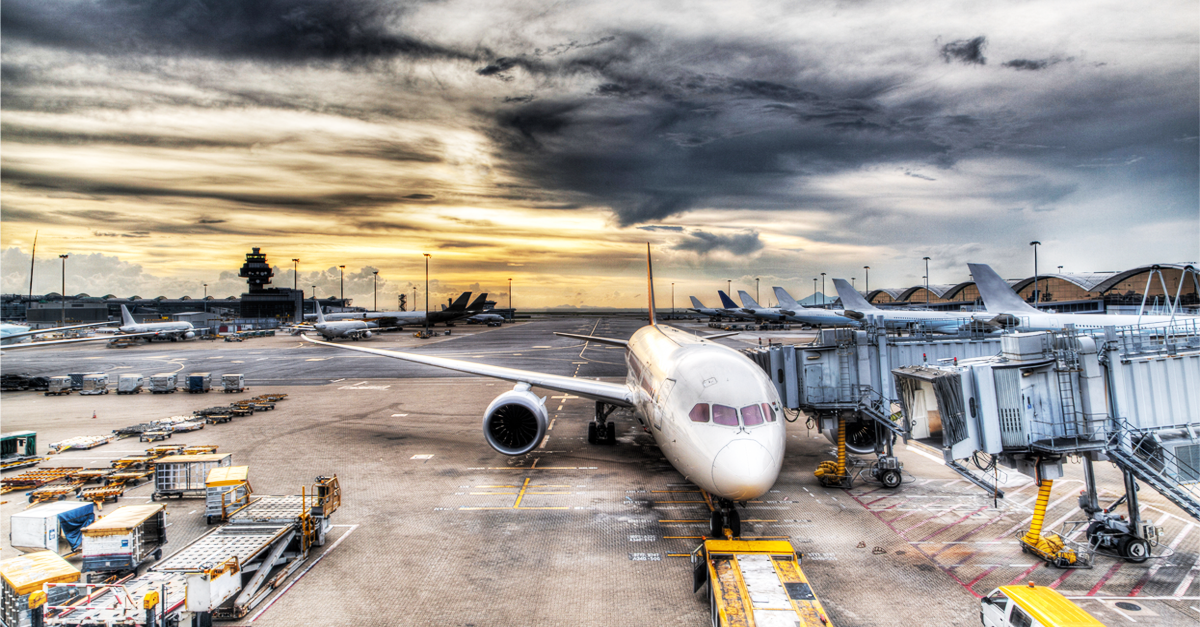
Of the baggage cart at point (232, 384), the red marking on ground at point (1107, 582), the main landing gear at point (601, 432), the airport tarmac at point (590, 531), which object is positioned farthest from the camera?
the baggage cart at point (232, 384)

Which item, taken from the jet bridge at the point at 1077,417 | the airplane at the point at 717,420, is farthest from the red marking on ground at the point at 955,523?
the airplane at the point at 717,420

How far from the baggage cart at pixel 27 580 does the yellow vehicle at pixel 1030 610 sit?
1551 cm

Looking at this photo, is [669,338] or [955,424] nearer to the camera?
[955,424]

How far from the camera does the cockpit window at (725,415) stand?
12211 mm

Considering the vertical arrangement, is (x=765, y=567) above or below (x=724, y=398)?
below

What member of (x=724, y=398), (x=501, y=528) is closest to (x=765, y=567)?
(x=724, y=398)

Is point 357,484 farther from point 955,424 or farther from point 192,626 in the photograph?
point 955,424

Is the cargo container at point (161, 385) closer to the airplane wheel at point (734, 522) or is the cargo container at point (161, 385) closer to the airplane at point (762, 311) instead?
the airplane wheel at point (734, 522)

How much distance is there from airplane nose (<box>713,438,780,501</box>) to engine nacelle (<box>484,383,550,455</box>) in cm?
848

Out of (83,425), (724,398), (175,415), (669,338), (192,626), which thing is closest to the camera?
(192,626)

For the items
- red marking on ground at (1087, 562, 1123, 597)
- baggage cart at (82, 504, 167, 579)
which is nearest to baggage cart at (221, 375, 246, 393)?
baggage cart at (82, 504, 167, 579)

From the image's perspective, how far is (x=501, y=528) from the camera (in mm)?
14672

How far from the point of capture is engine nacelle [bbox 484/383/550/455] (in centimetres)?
1895

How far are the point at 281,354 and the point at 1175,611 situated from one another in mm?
70377
